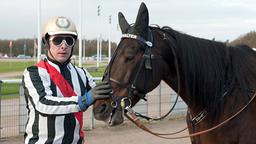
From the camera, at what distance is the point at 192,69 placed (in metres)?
3.40

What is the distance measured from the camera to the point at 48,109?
9.56 feet

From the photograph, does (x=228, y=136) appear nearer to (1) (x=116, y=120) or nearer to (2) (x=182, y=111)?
(1) (x=116, y=120)

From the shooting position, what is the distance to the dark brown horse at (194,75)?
10.2 feet

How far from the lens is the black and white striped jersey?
9.56 feet

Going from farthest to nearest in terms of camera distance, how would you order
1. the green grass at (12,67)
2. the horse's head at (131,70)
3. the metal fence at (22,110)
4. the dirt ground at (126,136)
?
1. the green grass at (12,67)
2. the metal fence at (22,110)
3. the dirt ground at (126,136)
4. the horse's head at (131,70)

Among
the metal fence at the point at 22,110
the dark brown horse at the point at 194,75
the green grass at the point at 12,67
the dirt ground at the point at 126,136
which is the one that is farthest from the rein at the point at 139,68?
the green grass at the point at 12,67

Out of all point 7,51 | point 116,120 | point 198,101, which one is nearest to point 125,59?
point 116,120

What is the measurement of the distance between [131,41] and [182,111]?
27.9 feet

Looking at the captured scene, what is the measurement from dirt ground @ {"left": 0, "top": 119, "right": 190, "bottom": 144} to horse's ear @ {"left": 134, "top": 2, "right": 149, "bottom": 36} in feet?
16.0

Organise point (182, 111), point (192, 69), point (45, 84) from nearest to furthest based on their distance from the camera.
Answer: point (45, 84), point (192, 69), point (182, 111)

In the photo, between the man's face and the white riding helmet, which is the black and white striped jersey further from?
the white riding helmet

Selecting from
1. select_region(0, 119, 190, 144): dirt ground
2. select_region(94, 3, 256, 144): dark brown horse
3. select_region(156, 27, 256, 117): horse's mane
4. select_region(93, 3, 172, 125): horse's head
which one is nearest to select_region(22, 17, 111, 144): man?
select_region(93, 3, 172, 125): horse's head

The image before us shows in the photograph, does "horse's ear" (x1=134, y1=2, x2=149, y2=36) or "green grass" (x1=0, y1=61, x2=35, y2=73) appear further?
"green grass" (x1=0, y1=61, x2=35, y2=73)

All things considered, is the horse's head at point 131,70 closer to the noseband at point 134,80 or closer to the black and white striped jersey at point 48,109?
the noseband at point 134,80
